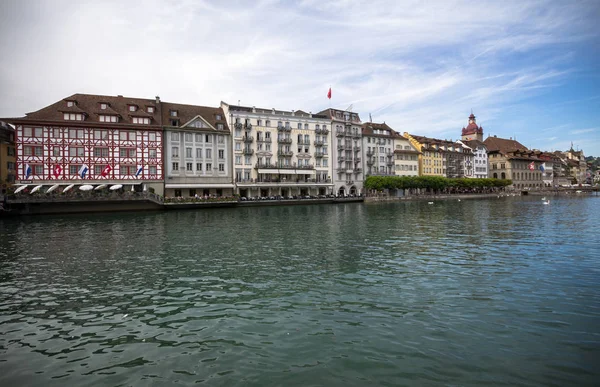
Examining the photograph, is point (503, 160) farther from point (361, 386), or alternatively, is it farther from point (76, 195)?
point (361, 386)

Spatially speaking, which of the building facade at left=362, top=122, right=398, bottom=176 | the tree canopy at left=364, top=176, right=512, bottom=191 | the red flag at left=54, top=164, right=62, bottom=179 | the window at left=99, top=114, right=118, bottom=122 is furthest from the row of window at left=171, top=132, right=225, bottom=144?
the building facade at left=362, top=122, right=398, bottom=176

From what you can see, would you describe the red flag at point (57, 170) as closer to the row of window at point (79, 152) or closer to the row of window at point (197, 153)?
the row of window at point (79, 152)

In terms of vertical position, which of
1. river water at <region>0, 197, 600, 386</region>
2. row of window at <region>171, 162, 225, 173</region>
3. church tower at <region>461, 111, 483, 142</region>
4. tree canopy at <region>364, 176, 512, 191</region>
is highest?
church tower at <region>461, 111, 483, 142</region>

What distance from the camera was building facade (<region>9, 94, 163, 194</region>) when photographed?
6003 centimetres

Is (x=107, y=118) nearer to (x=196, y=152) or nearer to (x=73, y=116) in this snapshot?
(x=73, y=116)

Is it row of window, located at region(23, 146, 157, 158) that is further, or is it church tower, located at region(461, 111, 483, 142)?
church tower, located at region(461, 111, 483, 142)

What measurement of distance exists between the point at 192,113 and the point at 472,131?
116588mm

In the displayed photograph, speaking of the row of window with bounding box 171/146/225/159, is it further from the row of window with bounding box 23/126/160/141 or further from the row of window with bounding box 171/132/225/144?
the row of window with bounding box 23/126/160/141

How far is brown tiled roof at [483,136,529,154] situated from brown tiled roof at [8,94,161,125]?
12423 cm

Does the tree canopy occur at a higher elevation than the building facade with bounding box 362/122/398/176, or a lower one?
lower

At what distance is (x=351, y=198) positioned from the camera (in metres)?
84.6

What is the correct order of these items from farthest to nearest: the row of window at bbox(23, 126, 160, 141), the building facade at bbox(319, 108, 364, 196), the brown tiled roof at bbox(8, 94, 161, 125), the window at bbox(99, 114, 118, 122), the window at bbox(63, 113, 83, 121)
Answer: the building facade at bbox(319, 108, 364, 196), the window at bbox(99, 114, 118, 122), the window at bbox(63, 113, 83, 121), the brown tiled roof at bbox(8, 94, 161, 125), the row of window at bbox(23, 126, 160, 141)

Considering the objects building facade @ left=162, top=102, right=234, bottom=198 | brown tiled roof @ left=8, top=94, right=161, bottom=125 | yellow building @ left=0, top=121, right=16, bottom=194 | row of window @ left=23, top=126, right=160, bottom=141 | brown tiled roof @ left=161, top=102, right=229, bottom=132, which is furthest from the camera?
brown tiled roof @ left=161, top=102, right=229, bottom=132

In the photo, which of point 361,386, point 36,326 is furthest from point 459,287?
point 36,326
